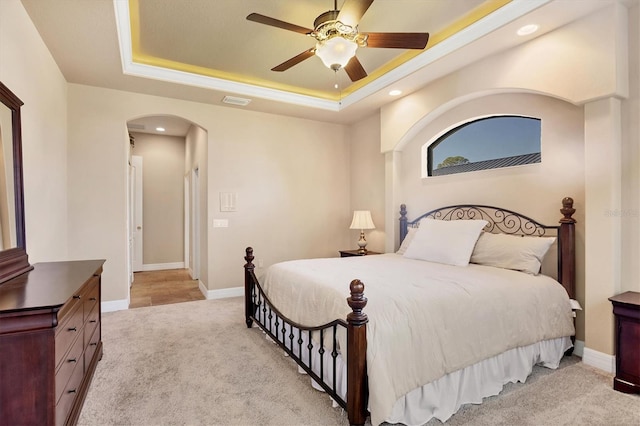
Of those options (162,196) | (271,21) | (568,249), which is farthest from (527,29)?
(162,196)

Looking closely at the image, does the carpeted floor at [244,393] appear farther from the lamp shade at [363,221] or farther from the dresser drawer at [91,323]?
the lamp shade at [363,221]

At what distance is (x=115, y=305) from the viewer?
4.26 metres

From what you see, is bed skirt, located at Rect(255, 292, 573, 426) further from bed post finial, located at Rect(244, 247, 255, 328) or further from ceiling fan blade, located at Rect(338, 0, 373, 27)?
ceiling fan blade, located at Rect(338, 0, 373, 27)

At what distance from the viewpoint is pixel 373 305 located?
2.00 meters

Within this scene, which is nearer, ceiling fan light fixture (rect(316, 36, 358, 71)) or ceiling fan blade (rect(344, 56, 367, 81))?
ceiling fan light fixture (rect(316, 36, 358, 71))

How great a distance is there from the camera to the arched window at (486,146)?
10.8 ft

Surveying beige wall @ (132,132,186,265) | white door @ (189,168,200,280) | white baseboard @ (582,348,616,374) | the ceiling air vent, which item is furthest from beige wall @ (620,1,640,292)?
beige wall @ (132,132,186,265)

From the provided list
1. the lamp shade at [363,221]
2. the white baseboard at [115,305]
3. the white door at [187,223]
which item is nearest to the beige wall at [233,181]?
the white baseboard at [115,305]

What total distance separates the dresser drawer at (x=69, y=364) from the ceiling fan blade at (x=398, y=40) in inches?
108

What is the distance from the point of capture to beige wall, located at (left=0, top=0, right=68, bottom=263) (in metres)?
2.35

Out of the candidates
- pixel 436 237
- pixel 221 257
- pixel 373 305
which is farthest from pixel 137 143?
pixel 373 305

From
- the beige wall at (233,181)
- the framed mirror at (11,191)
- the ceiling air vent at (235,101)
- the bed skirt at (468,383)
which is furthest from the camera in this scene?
the ceiling air vent at (235,101)

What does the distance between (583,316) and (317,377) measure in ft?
7.41

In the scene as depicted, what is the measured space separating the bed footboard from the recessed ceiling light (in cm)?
260
